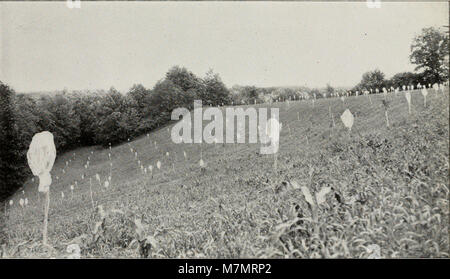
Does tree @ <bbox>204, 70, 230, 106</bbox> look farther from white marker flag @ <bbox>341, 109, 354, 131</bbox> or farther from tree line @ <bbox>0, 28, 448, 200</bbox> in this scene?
white marker flag @ <bbox>341, 109, 354, 131</bbox>

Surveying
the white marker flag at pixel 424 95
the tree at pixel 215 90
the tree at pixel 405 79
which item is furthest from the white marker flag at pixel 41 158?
the tree at pixel 215 90

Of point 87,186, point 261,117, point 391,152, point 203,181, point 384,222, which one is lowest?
point 87,186

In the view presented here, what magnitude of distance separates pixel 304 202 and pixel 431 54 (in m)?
4.83

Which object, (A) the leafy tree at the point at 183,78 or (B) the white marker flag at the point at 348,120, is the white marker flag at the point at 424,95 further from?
(A) the leafy tree at the point at 183,78

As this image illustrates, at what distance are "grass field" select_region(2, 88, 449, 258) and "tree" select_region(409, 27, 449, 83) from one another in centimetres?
65

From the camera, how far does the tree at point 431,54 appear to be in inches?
258

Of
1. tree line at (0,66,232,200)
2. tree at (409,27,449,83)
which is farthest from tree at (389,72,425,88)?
tree line at (0,66,232,200)

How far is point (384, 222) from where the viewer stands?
15.1 ft

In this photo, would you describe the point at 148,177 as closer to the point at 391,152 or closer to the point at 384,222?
the point at 391,152

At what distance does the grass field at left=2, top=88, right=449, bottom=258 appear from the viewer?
4572 millimetres

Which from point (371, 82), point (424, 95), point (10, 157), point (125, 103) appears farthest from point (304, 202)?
point (125, 103)
